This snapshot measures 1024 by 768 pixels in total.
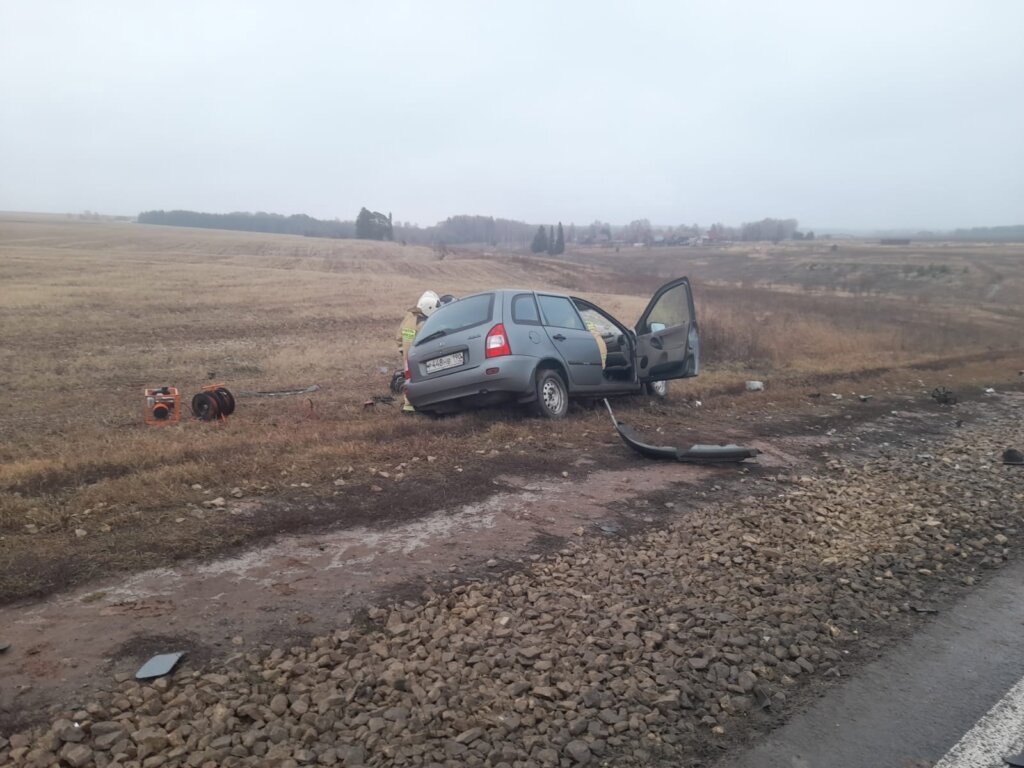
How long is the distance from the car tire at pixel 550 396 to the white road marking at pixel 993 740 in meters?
5.76

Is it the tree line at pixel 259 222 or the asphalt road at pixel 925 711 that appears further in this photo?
the tree line at pixel 259 222

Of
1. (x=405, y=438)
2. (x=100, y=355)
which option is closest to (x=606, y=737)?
(x=405, y=438)

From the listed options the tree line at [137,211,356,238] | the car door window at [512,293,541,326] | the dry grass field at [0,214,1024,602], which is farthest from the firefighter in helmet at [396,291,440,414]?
the tree line at [137,211,356,238]

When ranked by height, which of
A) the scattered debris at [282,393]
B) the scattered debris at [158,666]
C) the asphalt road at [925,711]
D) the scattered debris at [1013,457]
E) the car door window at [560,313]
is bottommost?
the scattered debris at [282,393]

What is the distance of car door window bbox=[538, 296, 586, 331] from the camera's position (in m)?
9.58

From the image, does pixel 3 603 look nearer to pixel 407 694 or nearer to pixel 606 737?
pixel 407 694

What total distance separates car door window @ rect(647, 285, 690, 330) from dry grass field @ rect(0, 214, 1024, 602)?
1616 millimetres

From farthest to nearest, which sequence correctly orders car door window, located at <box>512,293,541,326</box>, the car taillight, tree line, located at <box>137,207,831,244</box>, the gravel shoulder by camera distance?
tree line, located at <box>137,207,831,244</box> < car door window, located at <box>512,293,541,326</box> < the car taillight < the gravel shoulder

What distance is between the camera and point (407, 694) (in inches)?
130

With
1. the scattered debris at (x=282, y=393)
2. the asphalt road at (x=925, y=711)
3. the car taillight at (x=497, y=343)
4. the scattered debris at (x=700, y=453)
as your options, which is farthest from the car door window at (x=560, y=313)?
the asphalt road at (x=925, y=711)

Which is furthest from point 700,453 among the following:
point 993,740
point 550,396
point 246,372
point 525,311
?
point 246,372

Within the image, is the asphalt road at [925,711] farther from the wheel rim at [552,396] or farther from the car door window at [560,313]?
the car door window at [560,313]

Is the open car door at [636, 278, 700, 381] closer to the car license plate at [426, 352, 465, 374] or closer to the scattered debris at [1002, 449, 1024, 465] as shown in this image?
the car license plate at [426, 352, 465, 374]

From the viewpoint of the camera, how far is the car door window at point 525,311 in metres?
8.98
